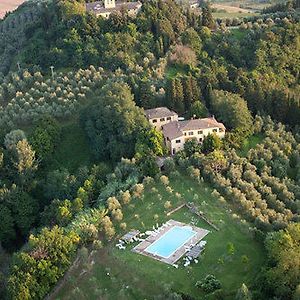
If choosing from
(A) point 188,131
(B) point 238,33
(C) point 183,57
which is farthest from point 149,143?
(B) point 238,33

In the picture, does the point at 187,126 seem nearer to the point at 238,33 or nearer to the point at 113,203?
the point at 113,203

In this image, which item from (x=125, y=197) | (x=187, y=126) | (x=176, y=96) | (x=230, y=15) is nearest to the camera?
(x=125, y=197)

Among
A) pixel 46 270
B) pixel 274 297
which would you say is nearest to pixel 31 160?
pixel 46 270

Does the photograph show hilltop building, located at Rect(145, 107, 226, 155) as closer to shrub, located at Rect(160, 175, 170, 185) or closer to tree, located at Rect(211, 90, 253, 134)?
tree, located at Rect(211, 90, 253, 134)

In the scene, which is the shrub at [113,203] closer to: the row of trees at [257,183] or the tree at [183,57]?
the row of trees at [257,183]

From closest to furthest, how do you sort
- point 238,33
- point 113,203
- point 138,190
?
point 113,203 < point 138,190 < point 238,33

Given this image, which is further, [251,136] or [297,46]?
[297,46]

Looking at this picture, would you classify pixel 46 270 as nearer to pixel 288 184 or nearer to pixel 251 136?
pixel 288 184
